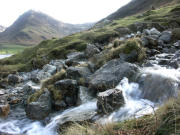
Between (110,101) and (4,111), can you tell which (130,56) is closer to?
(110,101)

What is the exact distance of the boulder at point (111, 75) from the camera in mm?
11031

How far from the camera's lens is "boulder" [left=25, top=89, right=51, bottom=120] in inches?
443

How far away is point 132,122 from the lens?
203 inches

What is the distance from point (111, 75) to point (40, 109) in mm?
→ 4350

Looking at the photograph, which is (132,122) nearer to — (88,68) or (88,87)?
(88,87)

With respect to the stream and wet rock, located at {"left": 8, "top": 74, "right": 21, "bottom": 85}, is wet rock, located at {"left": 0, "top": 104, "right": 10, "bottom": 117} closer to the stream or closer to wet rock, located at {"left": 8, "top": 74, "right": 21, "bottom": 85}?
the stream

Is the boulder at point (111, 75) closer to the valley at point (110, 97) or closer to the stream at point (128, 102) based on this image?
the valley at point (110, 97)

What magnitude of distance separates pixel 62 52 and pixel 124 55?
17661mm

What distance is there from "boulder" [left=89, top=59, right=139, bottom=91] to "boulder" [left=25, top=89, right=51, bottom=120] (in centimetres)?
267

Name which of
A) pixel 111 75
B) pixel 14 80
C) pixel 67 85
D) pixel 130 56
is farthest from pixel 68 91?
pixel 14 80

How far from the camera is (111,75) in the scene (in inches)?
451

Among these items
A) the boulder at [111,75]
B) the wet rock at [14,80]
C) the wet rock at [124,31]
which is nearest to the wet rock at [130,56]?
the boulder at [111,75]

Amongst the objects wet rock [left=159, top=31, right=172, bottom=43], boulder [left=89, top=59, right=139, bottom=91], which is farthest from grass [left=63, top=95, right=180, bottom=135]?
wet rock [left=159, top=31, right=172, bottom=43]

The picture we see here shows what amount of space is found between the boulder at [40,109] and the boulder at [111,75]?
8.77 ft
